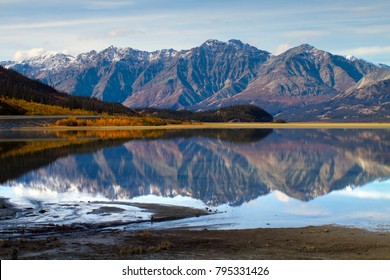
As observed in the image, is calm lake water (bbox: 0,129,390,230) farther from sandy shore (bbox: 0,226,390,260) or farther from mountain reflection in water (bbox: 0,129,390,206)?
sandy shore (bbox: 0,226,390,260)

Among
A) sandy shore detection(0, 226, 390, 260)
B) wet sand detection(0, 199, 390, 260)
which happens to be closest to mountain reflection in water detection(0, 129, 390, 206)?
wet sand detection(0, 199, 390, 260)

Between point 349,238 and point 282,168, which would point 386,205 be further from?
point 282,168

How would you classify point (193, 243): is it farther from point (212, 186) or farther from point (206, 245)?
point (212, 186)

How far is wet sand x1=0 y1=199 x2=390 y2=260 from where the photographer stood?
66.8 ft

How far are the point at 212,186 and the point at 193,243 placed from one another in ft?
71.8

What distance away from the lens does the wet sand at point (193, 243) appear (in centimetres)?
2038

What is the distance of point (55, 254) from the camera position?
20547 mm

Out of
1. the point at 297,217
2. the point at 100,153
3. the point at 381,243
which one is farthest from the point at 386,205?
the point at 100,153

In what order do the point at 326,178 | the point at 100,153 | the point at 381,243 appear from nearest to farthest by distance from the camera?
the point at 381,243
the point at 326,178
the point at 100,153

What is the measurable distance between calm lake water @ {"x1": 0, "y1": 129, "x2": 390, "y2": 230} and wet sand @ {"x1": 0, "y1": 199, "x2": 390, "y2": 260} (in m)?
2.45

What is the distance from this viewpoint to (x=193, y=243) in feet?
74.9

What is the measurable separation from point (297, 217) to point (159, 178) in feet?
67.6

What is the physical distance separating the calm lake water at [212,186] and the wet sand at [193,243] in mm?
2452

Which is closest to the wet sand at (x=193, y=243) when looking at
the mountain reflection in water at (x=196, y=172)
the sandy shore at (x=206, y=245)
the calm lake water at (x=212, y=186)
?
the sandy shore at (x=206, y=245)
